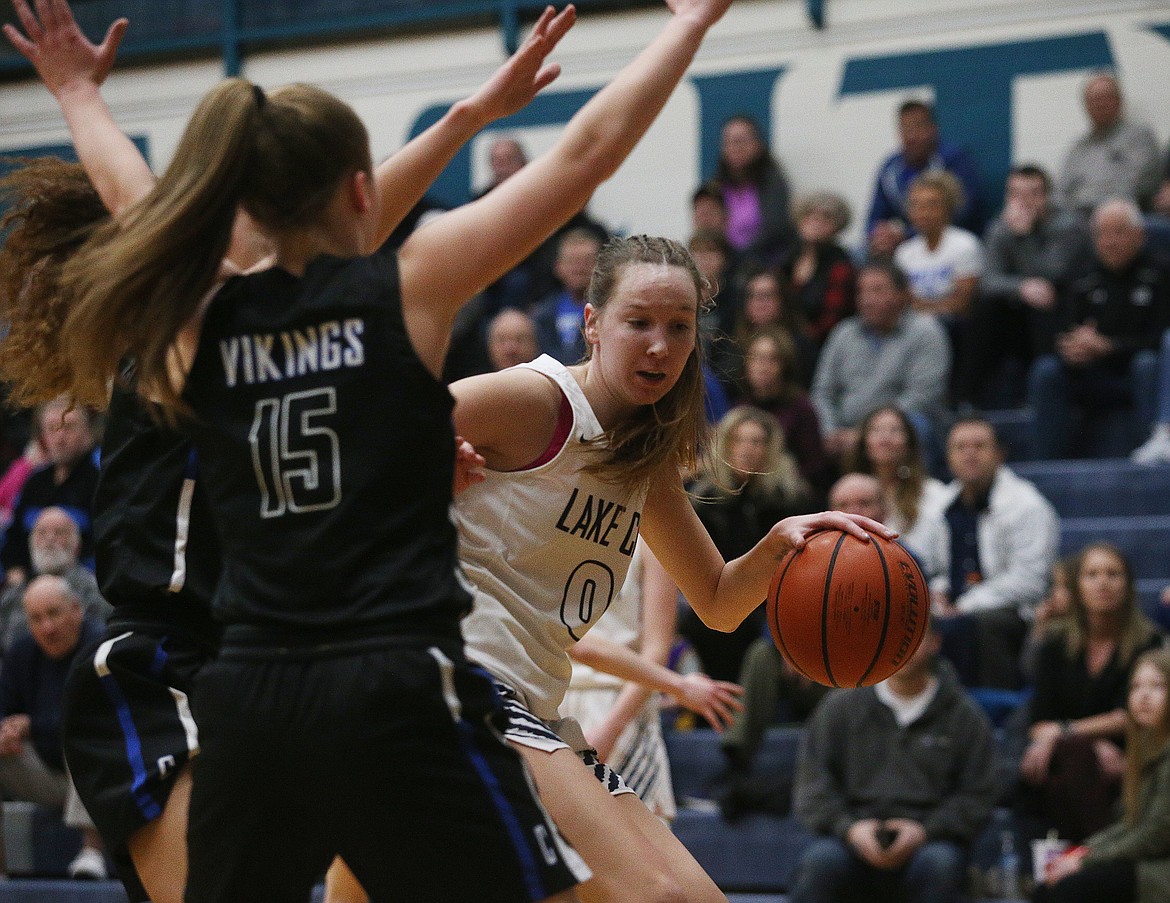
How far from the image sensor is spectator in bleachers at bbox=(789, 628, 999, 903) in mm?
6715

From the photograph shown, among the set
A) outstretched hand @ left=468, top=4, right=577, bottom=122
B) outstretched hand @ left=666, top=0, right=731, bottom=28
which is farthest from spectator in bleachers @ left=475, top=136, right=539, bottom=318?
outstretched hand @ left=666, top=0, right=731, bottom=28

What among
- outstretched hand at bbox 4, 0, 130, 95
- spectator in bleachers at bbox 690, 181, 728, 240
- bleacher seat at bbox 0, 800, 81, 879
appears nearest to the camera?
outstretched hand at bbox 4, 0, 130, 95

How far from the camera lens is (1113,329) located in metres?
9.58

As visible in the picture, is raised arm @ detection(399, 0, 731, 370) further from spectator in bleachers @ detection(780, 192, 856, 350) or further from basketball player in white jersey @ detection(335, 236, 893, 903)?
spectator in bleachers @ detection(780, 192, 856, 350)

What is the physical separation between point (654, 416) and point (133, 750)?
4.32 feet

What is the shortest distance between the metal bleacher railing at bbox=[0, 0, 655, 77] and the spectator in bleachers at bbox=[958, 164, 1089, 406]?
4.73m

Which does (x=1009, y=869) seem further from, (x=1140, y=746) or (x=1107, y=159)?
(x=1107, y=159)

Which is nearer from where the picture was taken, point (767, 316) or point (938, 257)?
point (767, 316)

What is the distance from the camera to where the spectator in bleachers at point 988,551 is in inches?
315

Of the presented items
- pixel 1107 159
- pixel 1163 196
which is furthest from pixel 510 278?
pixel 1163 196

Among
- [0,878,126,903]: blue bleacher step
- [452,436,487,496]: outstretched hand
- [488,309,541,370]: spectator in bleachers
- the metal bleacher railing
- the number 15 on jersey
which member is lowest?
[0,878,126,903]: blue bleacher step

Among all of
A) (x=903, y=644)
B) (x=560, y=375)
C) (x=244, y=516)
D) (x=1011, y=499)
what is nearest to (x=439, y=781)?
(x=244, y=516)

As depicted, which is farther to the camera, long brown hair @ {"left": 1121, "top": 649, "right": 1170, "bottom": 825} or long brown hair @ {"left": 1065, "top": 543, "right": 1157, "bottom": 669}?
long brown hair @ {"left": 1065, "top": 543, "right": 1157, "bottom": 669}

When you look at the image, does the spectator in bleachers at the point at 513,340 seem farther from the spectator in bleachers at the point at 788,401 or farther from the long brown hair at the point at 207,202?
the long brown hair at the point at 207,202
